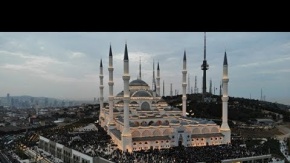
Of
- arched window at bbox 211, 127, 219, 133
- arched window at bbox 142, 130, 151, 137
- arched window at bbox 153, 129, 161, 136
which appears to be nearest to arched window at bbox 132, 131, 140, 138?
arched window at bbox 142, 130, 151, 137

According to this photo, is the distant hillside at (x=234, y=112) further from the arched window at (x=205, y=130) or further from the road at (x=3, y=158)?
the road at (x=3, y=158)

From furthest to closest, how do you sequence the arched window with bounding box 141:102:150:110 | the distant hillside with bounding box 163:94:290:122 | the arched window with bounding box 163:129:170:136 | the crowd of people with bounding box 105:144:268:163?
the distant hillside with bounding box 163:94:290:122
the arched window with bounding box 141:102:150:110
the arched window with bounding box 163:129:170:136
the crowd of people with bounding box 105:144:268:163

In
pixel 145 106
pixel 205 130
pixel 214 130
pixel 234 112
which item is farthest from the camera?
pixel 234 112

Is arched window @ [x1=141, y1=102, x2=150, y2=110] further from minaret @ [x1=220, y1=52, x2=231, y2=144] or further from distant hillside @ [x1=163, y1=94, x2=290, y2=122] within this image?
distant hillside @ [x1=163, y1=94, x2=290, y2=122]

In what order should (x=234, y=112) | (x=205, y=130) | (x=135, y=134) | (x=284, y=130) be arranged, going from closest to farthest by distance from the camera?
(x=135, y=134), (x=205, y=130), (x=284, y=130), (x=234, y=112)

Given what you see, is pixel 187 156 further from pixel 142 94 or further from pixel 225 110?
pixel 142 94

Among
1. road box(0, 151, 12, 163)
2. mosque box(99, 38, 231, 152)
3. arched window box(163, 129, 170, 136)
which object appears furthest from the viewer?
arched window box(163, 129, 170, 136)

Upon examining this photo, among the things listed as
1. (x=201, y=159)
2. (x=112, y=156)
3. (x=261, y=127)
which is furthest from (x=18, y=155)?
(x=261, y=127)

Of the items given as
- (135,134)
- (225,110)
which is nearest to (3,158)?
(135,134)

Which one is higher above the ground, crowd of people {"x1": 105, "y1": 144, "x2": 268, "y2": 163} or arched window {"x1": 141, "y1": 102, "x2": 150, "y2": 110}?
arched window {"x1": 141, "y1": 102, "x2": 150, "y2": 110}

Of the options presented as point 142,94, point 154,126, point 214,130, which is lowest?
point 214,130
